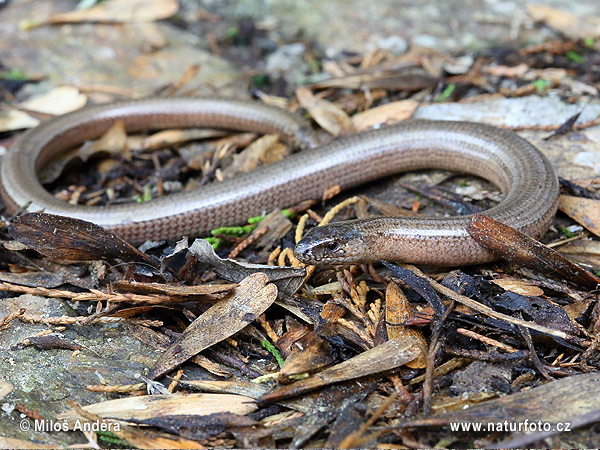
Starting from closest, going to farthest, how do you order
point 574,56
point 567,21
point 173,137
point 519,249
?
point 519,249 → point 173,137 → point 574,56 → point 567,21

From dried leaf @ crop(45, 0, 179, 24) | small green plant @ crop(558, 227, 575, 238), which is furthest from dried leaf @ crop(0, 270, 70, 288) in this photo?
dried leaf @ crop(45, 0, 179, 24)

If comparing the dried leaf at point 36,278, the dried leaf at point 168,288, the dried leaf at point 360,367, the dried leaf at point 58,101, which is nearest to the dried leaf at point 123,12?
the dried leaf at point 58,101

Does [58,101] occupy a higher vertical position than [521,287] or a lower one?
lower

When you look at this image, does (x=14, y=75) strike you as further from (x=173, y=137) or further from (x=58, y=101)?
(x=173, y=137)

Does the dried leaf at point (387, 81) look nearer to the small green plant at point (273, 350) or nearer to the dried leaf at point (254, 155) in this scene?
the dried leaf at point (254, 155)

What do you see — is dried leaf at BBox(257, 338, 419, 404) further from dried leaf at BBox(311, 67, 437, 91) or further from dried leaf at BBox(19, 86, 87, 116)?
dried leaf at BBox(19, 86, 87, 116)

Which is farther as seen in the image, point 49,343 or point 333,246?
point 333,246

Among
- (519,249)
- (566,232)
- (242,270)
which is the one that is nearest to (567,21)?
(566,232)
